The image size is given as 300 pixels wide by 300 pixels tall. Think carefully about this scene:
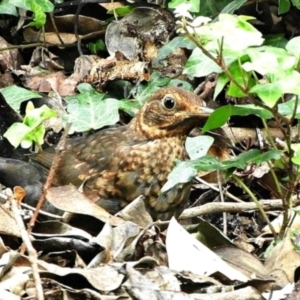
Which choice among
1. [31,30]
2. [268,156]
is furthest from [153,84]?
[268,156]

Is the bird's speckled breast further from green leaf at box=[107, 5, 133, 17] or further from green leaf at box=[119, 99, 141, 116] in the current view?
green leaf at box=[107, 5, 133, 17]

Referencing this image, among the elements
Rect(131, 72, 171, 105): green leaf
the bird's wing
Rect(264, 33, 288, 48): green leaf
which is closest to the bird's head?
the bird's wing

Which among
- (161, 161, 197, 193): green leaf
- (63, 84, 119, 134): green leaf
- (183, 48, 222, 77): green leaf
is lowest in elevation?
(63, 84, 119, 134): green leaf

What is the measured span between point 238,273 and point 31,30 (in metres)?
3.22

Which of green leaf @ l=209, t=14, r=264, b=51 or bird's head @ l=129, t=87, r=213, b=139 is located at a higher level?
green leaf @ l=209, t=14, r=264, b=51

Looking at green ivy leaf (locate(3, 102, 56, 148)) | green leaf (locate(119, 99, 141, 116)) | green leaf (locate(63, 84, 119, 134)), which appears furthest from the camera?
green leaf (locate(119, 99, 141, 116))

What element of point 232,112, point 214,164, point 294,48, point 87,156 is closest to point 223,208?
point 87,156

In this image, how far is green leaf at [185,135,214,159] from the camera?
4305mm

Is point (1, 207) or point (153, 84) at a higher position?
point (1, 207)

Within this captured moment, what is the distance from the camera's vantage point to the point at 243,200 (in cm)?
488

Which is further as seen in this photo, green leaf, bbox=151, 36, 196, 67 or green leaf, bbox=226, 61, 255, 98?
green leaf, bbox=151, 36, 196, 67

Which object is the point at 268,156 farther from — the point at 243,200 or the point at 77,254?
the point at 243,200

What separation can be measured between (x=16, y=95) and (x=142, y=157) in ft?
2.94

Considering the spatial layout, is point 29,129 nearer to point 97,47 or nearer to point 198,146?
point 198,146
